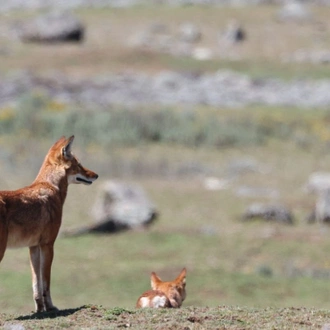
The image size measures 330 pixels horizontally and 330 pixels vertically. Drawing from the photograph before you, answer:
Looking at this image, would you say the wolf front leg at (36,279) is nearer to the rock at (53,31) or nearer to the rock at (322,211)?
the rock at (322,211)

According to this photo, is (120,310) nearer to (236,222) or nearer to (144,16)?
(236,222)

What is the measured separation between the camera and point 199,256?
69.4 feet

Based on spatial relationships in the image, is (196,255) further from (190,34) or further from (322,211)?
(190,34)

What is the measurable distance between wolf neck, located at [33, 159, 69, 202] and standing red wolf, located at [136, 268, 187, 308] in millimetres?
1428

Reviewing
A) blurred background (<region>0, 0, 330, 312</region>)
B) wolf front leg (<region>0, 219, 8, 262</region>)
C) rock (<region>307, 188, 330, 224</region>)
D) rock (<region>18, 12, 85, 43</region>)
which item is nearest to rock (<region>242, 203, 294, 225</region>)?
blurred background (<region>0, 0, 330, 312</region>)

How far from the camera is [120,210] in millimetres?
24031

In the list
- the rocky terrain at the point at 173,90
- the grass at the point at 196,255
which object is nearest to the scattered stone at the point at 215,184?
the grass at the point at 196,255

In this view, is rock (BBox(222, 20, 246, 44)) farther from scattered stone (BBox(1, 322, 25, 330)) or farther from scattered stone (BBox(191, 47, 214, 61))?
scattered stone (BBox(1, 322, 25, 330))

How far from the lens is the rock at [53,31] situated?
56531 millimetres

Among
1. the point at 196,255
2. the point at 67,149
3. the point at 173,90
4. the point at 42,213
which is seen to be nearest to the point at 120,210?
the point at 196,255

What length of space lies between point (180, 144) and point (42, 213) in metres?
24.5

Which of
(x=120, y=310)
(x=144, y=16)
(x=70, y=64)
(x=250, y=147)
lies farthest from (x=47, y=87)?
(x=120, y=310)

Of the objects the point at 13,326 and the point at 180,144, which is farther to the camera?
the point at 180,144

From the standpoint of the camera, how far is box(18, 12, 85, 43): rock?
56.5 meters
